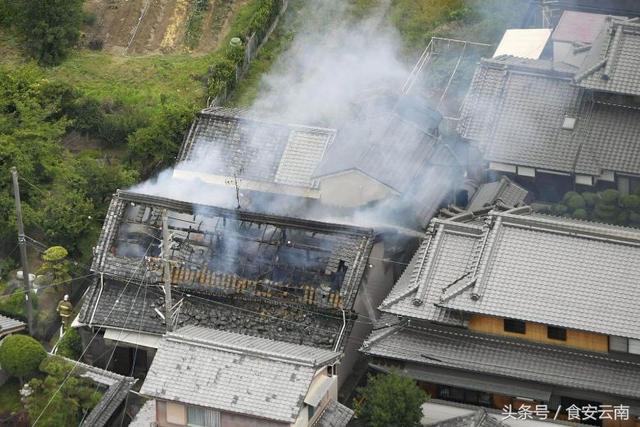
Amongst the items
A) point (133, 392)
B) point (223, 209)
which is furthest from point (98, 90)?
point (133, 392)

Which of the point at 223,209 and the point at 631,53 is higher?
the point at 631,53

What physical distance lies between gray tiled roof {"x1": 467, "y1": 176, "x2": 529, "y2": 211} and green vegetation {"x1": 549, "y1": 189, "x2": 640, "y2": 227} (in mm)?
1363

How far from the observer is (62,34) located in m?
55.5

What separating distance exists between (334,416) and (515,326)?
6219 millimetres

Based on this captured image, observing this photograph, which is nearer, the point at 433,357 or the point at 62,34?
the point at 433,357

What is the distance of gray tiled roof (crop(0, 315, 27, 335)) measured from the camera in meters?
39.1

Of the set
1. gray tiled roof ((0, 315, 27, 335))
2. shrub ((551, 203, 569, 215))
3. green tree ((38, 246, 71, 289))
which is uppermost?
shrub ((551, 203, 569, 215))

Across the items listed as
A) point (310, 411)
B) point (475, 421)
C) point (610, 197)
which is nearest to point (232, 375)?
point (310, 411)

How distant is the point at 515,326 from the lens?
34.5 metres

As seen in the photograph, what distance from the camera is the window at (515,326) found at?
113ft

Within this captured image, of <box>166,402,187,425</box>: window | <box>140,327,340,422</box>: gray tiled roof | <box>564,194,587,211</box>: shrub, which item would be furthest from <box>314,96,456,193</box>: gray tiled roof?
<box>166,402,187,425</box>: window

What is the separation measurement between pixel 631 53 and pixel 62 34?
91.8 feet

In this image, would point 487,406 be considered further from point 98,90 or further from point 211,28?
point 211,28

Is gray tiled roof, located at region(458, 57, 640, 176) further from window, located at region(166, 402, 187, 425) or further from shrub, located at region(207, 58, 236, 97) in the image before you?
window, located at region(166, 402, 187, 425)
